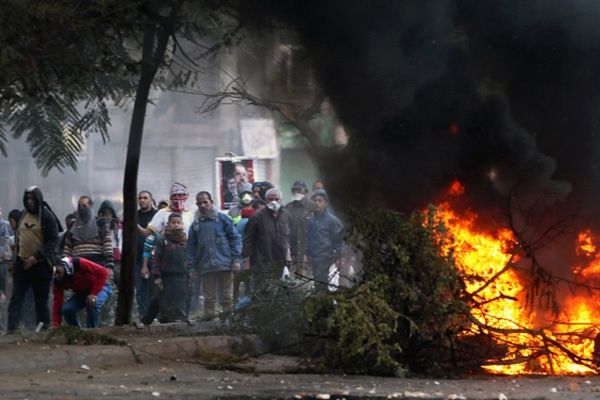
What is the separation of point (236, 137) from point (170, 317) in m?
6.89

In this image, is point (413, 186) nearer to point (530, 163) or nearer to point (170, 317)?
point (530, 163)

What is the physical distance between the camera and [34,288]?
12828mm

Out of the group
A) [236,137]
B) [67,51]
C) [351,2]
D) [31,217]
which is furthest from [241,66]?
[236,137]

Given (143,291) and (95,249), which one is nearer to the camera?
(95,249)

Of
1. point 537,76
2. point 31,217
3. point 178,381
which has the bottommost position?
point 178,381

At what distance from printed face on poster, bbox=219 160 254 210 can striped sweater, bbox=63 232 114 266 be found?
406 centimetres

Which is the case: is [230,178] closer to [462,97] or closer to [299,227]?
[299,227]

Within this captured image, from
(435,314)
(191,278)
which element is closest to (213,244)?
(191,278)

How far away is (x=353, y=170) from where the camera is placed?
11617mm

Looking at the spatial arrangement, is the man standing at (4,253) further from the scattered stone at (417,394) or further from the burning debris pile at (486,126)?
the scattered stone at (417,394)

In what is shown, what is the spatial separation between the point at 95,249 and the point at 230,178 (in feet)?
14.7

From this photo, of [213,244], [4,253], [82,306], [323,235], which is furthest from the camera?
[4,253]

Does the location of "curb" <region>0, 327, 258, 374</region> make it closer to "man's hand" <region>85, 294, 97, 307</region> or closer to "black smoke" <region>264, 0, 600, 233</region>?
"man's hand" <region>85, 294, 97, 307</region>

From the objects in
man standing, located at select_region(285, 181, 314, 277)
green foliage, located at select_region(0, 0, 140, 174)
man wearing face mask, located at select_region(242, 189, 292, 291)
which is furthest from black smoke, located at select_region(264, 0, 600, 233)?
man standing, located at select_region(285, 181, 314, 277)
